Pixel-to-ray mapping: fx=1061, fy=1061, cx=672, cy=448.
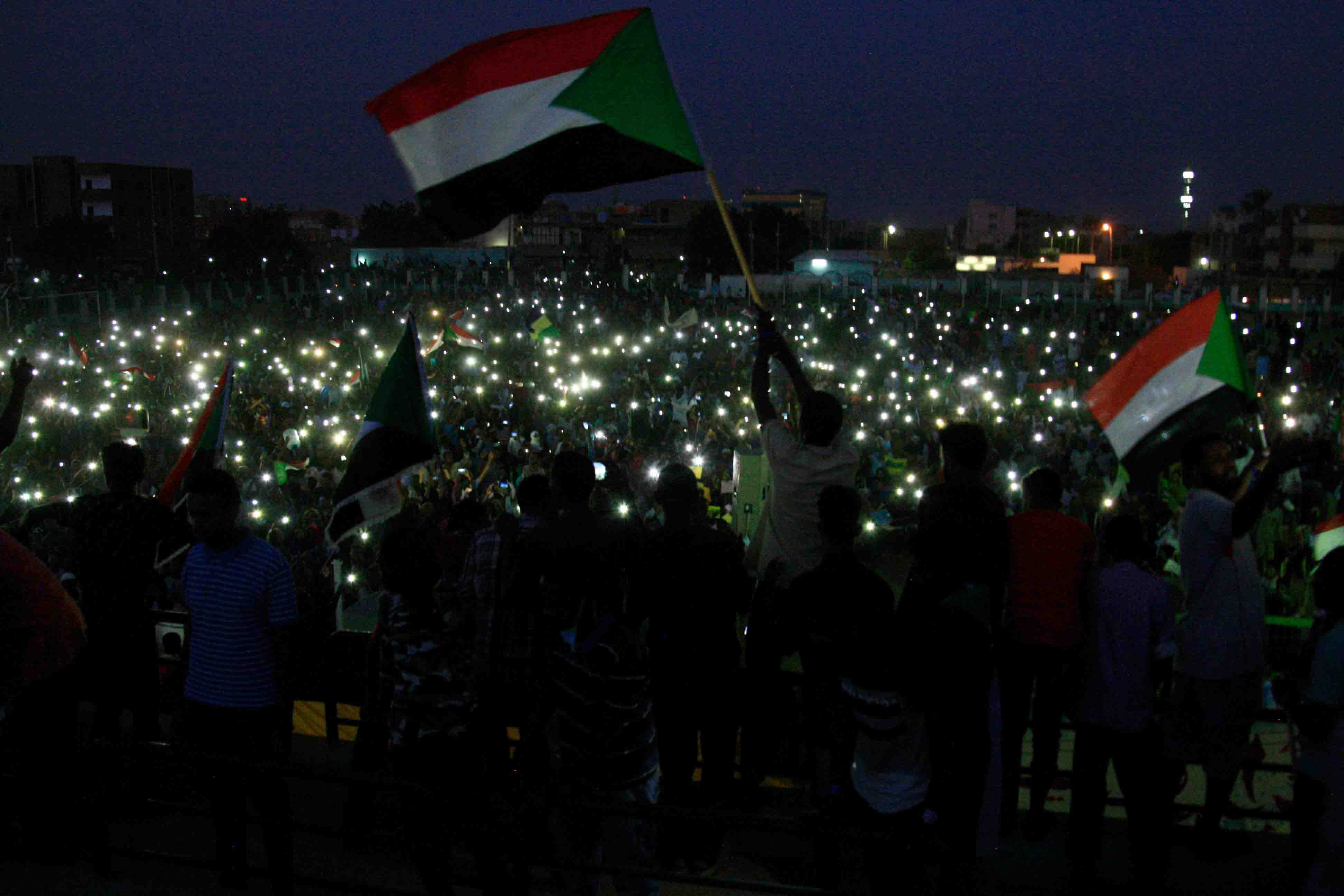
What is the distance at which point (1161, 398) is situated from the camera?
4383 millimetres

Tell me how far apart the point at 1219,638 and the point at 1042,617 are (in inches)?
20.5

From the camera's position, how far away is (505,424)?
1451cm

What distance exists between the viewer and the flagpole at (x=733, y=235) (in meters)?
3.59

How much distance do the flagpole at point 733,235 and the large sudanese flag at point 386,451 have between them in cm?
132

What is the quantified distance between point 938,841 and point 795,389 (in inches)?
62.2

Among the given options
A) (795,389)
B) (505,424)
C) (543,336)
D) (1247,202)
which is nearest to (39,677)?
(795,389)

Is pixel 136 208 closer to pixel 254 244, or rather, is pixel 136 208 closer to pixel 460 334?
pixel 254 244

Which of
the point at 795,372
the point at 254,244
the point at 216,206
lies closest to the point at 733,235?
the point at 795,372

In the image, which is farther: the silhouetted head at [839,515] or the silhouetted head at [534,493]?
the silhouetted head at [534,493]

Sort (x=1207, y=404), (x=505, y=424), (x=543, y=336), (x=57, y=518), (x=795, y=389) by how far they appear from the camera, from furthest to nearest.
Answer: (x=543, y=336) → (x=505, y=424) → (x=1207, y=404) → (x=57, y=518) → (x=795, y=389)

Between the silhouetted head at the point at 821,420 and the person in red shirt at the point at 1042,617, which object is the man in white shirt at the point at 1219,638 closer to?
the person in red shirt at the point at 1042,617

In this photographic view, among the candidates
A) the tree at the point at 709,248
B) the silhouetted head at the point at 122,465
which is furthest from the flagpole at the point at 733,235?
the tree at the point at 709,248

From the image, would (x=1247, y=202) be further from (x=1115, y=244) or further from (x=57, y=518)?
(x=57, y=518)

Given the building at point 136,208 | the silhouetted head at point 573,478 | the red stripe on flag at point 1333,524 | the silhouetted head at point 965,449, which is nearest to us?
the silhouetted head at point 573,478
